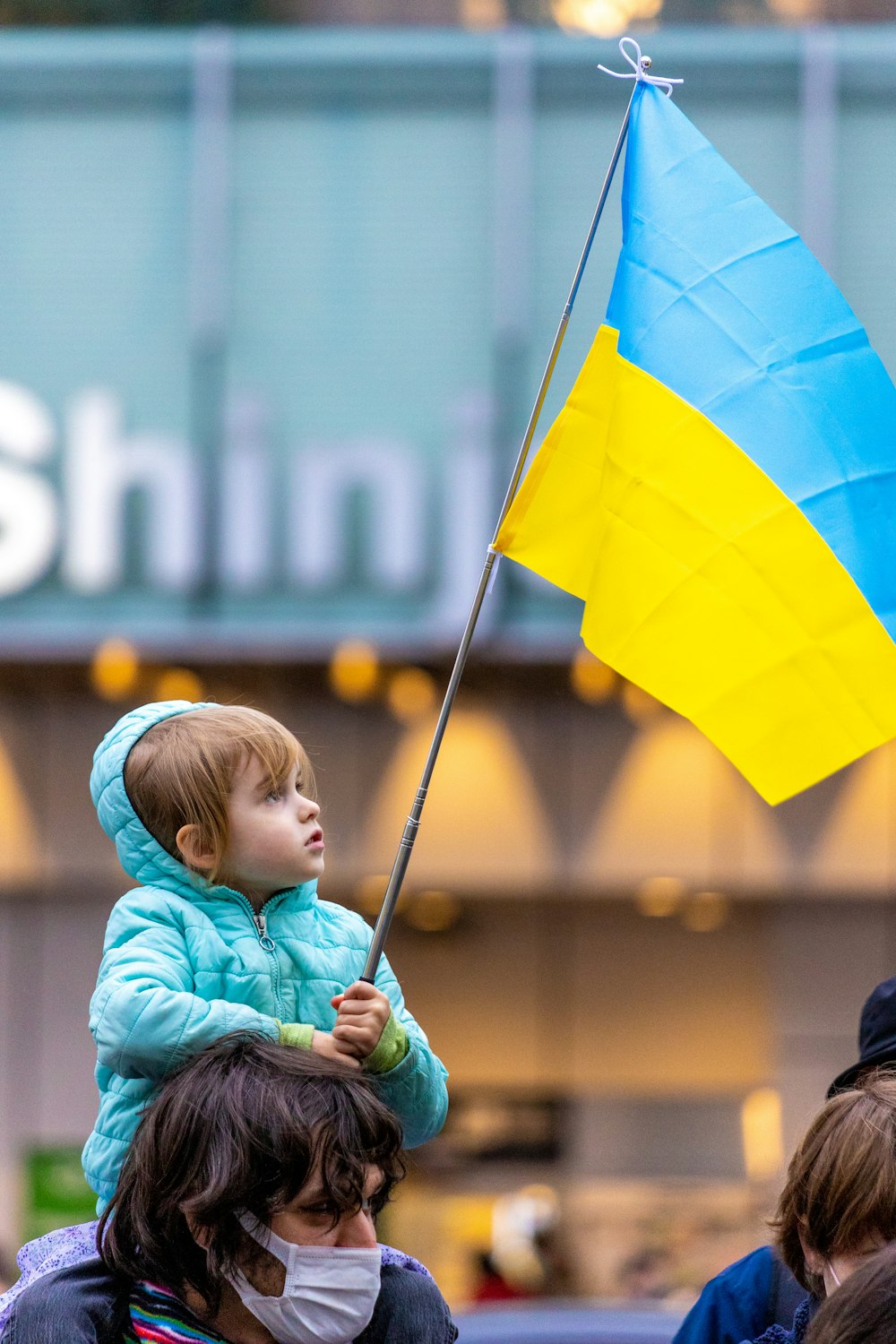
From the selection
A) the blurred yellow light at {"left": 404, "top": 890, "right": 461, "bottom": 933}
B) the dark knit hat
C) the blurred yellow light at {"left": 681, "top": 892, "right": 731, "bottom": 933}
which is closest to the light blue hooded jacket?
the dark knit hat

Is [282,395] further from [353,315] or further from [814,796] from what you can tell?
[814,796]

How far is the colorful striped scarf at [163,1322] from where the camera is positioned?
219 cm

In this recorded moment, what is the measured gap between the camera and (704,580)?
3.19 meters

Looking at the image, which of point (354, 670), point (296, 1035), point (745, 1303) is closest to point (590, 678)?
point (354, 670)

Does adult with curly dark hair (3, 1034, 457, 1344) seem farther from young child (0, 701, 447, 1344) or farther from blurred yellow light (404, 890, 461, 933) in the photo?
blurred yellow light (404, 890, 461, 933)

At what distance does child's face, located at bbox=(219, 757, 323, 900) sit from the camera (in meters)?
2.66

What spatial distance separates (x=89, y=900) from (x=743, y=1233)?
14.6ft

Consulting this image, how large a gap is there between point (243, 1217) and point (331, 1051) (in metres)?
0.34

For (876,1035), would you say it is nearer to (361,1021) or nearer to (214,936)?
(361,1021)

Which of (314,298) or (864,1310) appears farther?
(314,298)

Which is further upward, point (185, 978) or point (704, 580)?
point (704, 580)

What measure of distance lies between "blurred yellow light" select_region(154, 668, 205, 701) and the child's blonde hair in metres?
7.75

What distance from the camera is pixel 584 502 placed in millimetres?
3275

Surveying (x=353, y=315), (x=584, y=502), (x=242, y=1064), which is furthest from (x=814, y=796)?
(x=242, y=1064)
